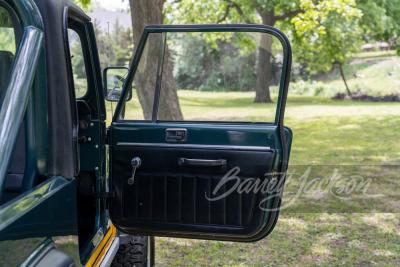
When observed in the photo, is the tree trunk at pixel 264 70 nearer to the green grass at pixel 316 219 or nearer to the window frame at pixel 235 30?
the green grass at pixel 316 219

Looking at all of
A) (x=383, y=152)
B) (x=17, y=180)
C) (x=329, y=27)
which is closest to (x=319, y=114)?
(x=329, y=27)

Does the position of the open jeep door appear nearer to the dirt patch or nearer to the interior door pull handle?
the interior door pull handle

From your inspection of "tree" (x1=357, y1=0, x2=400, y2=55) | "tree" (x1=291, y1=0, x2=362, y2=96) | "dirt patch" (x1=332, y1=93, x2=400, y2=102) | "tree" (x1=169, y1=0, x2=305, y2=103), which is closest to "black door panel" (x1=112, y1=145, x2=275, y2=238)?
"tree" (x1=291, y1=0, x2=362, y2=96)

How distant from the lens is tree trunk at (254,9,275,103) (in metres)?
3.01

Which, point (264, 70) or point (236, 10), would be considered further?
point (236, 10)

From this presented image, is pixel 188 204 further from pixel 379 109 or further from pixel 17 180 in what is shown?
pixel 379 109

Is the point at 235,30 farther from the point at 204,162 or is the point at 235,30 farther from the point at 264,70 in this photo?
the point at 204,162

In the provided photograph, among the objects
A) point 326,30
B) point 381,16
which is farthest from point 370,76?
point 381,16

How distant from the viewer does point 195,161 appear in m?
2.75

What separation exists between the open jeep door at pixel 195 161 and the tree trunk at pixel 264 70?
2 centimetres

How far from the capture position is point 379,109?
65.8 feet

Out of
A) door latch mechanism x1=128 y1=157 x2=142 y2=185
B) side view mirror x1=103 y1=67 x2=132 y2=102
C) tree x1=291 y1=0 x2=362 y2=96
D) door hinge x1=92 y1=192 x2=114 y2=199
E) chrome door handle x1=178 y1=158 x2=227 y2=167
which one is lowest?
door hinge x1=92 y1=192 x2=114 y2=199

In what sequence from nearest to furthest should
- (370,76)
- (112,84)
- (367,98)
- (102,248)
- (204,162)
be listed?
(204,162) < (102,248) < (112,84) < (367,98) < (370,76)

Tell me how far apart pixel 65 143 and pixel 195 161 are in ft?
2.89
